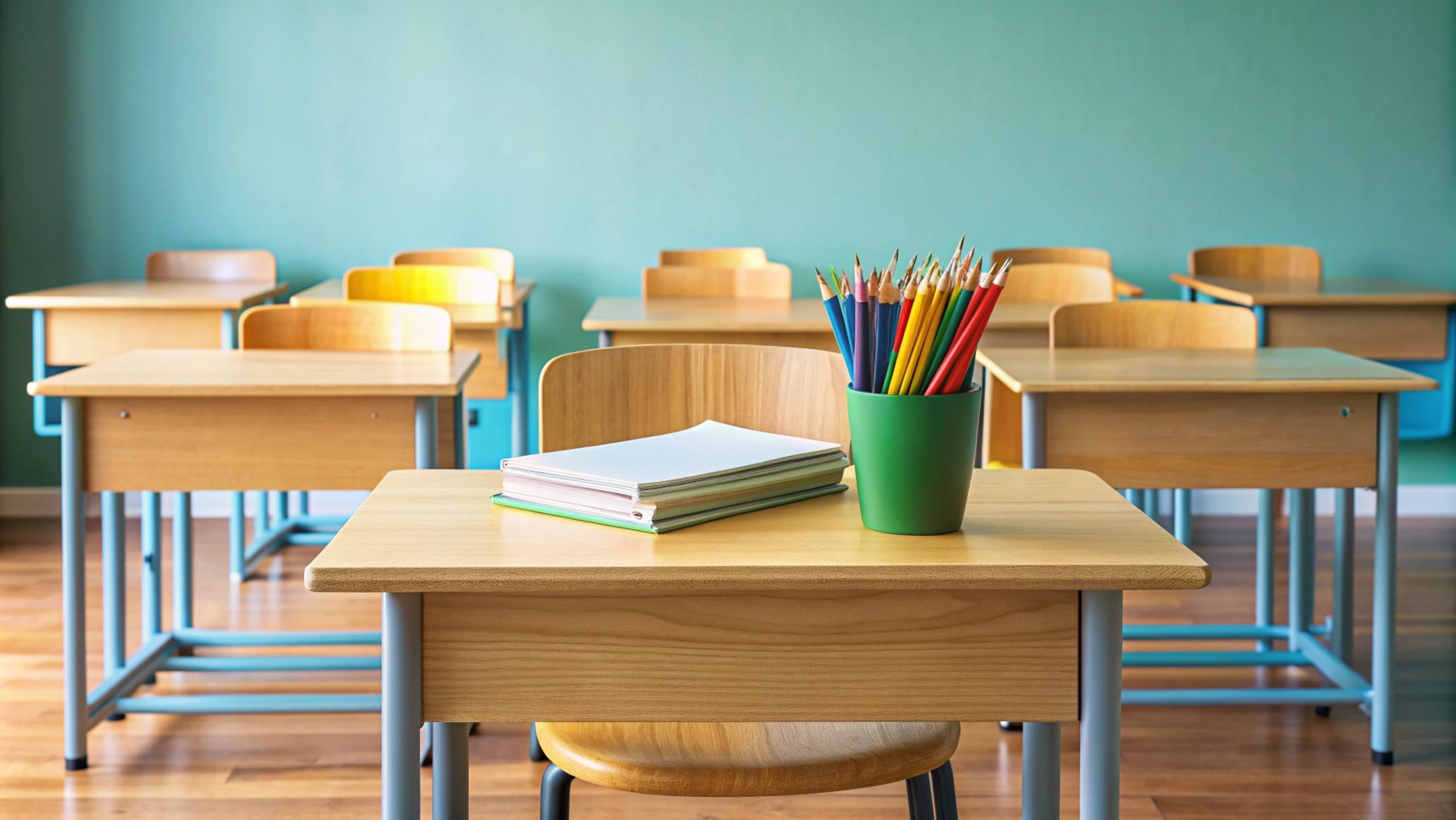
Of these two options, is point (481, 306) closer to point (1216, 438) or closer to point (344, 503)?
point (344, 503)

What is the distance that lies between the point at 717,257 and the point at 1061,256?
114 cm

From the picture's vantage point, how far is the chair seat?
1.29 m

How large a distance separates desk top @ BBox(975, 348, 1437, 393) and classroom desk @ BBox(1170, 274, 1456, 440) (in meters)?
1.32

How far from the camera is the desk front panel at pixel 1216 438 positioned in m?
2.33

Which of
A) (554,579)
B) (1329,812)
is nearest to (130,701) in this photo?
(554,579)

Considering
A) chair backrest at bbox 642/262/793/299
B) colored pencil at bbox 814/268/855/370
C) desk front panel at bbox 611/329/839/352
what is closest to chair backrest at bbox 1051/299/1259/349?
desk front panel at bbox 611/329/839/352

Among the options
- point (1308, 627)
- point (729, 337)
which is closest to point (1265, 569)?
point (1308, 627)

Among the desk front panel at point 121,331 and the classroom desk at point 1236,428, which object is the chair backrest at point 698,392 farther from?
the desk front panel at point 121,331

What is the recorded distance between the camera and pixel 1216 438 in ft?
7.70

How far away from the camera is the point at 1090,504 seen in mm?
1202

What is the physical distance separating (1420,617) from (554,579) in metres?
2.94

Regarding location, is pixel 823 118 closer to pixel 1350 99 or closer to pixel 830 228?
pixel 830 228

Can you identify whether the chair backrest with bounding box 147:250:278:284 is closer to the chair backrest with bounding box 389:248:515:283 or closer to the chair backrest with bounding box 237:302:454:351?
the chair backrest with bounding box 389:248:515:283

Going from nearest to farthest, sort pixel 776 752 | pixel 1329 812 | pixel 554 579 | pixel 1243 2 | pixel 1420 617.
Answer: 1. pixel 554 579
2. pixel 776 752
3. pixel 1329 812
4. pixel 1420 617
5. pixel 1243 2
